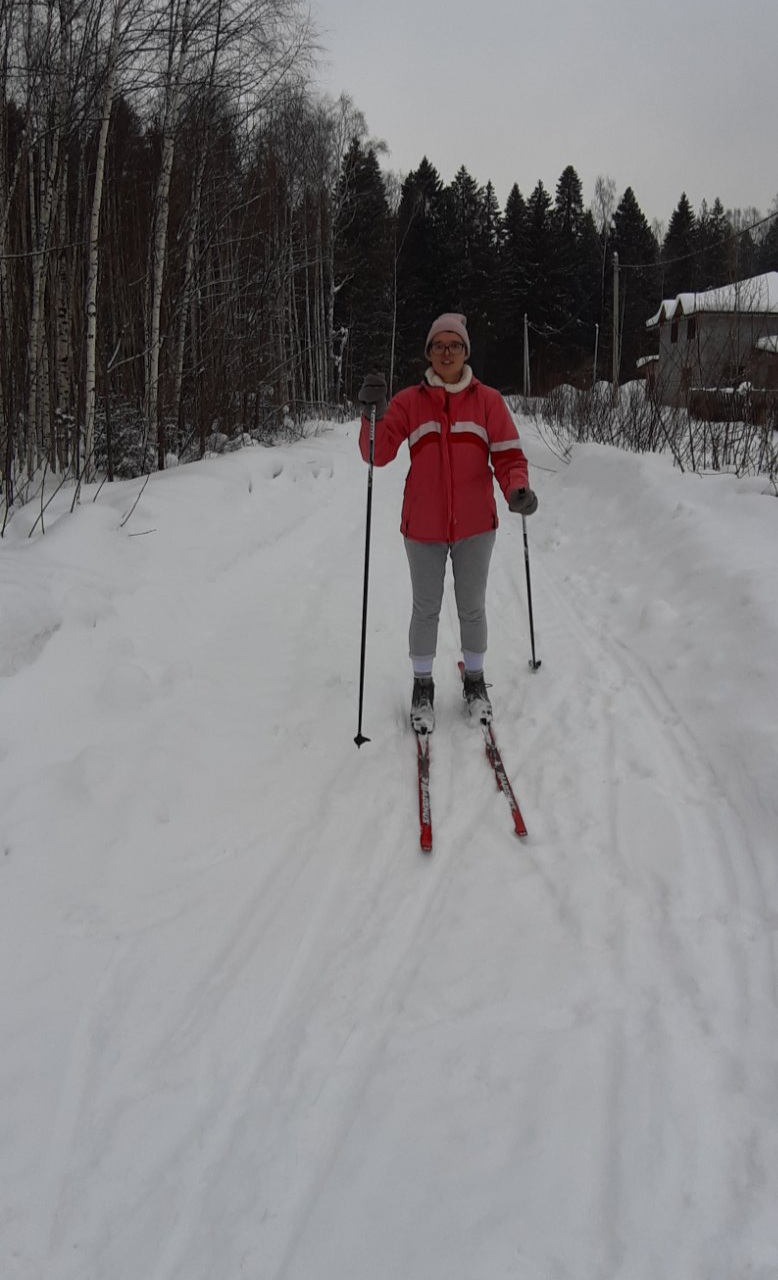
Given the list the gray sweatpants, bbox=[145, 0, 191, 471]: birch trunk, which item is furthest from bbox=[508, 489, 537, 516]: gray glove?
bbox=[145, 0, 191, 471]: birch trunk

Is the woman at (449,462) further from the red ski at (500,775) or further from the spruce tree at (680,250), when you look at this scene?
the spruce tree at (680,250)

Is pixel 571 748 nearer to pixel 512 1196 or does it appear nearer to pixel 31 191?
pixel 512 1196

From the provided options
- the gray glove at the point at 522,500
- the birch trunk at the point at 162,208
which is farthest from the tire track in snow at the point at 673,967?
the birch trunk at the point at 162,208

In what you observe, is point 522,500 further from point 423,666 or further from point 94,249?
point 94,249

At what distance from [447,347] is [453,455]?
505mm

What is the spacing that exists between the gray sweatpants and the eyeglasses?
0.88 metres

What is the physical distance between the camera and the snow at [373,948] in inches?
58.4

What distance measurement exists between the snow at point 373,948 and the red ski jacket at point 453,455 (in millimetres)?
1101

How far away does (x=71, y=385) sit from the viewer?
7.05 metres

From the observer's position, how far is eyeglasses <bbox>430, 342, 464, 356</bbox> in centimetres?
325

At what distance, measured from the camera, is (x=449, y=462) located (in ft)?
11.0

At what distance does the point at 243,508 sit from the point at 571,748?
4488 mm

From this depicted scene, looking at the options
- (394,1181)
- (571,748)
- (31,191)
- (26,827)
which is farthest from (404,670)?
(31,191)

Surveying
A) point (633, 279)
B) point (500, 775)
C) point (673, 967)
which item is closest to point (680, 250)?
point (633, 279)
